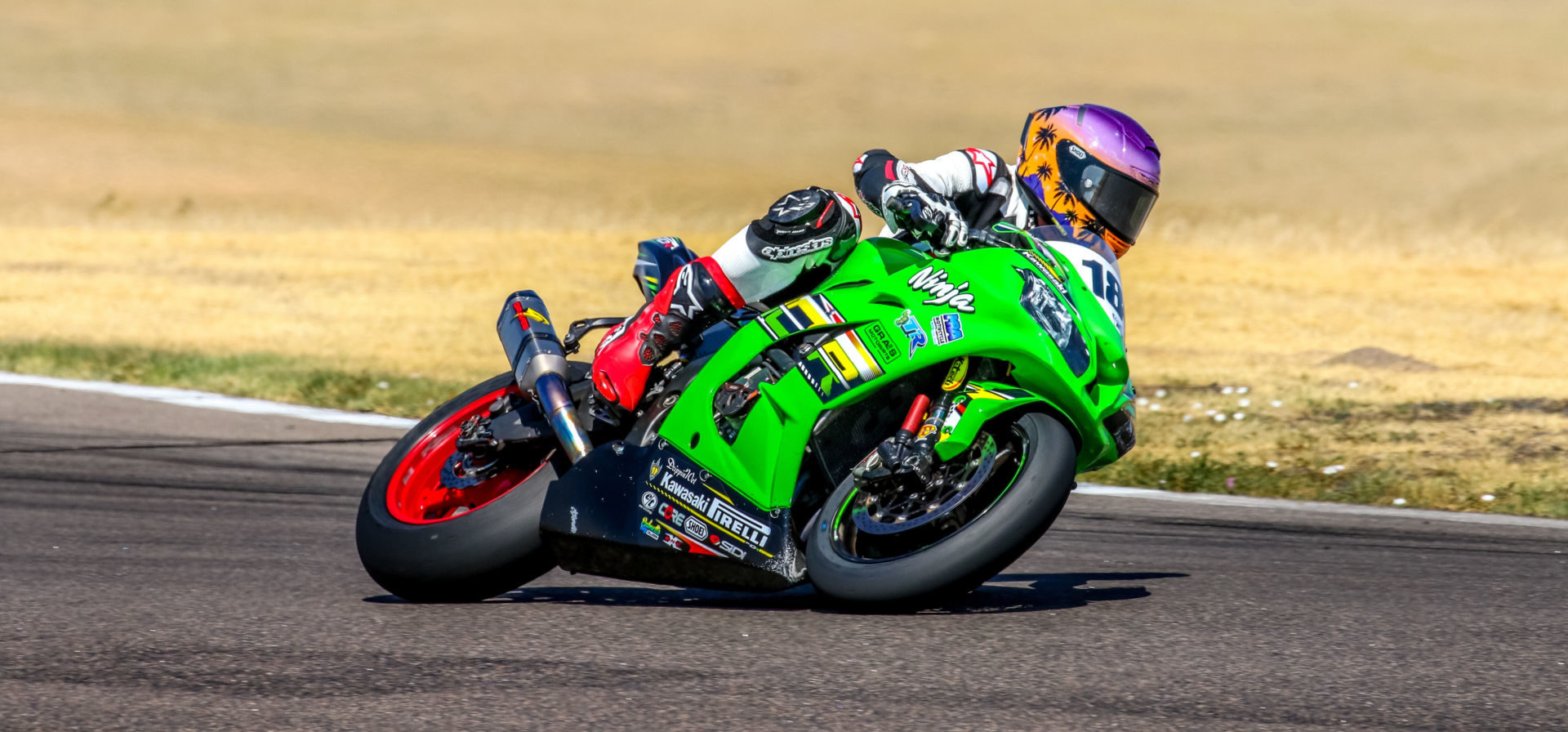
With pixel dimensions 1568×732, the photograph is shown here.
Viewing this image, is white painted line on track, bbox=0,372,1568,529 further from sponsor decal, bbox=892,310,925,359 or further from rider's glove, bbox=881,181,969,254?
sponsor decal, bbox=892,310,925,359

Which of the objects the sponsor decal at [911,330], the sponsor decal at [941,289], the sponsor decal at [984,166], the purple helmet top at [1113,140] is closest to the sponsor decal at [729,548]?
the sponsor decal at [911,330]

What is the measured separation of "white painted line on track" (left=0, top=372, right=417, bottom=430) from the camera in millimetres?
10930

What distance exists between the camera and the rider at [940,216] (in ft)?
17.1

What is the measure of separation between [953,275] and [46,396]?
7671 mm

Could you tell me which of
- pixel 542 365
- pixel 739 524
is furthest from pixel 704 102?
pixel 739 524

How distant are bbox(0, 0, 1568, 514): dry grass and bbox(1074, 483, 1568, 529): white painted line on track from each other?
0.37 m

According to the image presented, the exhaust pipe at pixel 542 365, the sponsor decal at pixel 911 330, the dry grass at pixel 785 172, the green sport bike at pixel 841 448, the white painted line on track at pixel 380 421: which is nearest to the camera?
the green sport bike at pixel 841 448

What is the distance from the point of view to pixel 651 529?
5172mm

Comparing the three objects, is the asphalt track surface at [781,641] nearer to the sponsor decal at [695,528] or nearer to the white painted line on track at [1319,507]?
the sponsor decal at [695,528]

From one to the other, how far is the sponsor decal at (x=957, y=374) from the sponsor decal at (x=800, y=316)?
33 cm

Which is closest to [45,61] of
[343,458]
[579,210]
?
[579,210]

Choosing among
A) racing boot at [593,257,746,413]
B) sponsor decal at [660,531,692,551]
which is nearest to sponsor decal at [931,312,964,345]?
racing boot at [593,257,746,413]

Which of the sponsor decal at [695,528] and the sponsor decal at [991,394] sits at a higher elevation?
the sponsor decal at [991,394]

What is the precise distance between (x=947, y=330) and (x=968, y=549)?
1.93 ft
